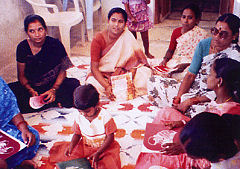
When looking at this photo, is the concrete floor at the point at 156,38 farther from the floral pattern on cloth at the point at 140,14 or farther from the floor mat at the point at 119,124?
the floor mat at the point at 119,124

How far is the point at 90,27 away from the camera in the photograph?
175 inches

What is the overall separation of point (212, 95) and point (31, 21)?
5.40 feet

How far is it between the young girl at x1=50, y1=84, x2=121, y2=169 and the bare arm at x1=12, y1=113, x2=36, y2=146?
0.58 ft

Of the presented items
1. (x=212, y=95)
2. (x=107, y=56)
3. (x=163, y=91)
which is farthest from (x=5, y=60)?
(x=212, y=95)

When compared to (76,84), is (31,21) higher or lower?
higher

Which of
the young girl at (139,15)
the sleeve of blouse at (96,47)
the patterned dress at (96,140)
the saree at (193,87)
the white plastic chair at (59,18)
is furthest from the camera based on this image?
the white plastic chair at (59,18)

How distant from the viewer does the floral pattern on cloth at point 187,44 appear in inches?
109

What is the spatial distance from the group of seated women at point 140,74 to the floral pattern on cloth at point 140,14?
38.0 inches

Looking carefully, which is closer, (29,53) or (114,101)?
(29,53)

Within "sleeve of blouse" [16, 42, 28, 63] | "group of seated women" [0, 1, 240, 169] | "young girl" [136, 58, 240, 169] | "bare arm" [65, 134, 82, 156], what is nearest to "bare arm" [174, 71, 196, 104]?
"group of seated women" [0, 1, 240, 169]

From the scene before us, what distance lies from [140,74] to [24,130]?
1376mm

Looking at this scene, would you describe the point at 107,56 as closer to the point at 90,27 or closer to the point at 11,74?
the point at 11,74

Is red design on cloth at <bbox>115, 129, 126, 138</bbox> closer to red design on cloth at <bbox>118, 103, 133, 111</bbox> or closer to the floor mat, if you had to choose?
the floor mat

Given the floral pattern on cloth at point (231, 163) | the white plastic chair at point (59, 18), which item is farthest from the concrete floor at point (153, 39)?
the floral pattern on cloth at point (231, 163)
